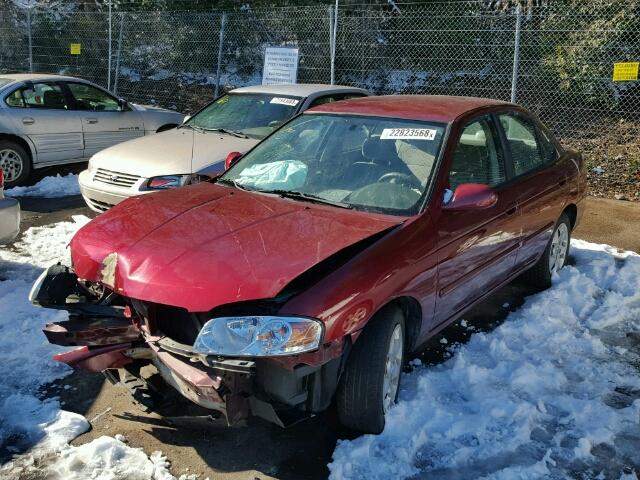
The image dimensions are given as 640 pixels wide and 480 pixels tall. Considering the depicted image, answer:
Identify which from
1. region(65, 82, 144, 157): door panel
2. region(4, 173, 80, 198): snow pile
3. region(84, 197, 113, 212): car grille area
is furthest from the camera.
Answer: region(65, 82, 144, 157): door panel

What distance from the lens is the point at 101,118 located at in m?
9.31

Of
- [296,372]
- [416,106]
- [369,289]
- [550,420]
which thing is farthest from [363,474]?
[416,106]

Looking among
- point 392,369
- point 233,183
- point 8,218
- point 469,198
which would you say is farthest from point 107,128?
point 392,369

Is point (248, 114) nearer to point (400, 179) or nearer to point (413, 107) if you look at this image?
point (413, 107)

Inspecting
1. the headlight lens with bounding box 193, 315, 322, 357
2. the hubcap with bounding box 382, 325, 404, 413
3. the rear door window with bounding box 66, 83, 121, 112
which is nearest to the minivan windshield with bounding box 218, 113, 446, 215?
the hubcap with bounding box 382, 325, 404, 413

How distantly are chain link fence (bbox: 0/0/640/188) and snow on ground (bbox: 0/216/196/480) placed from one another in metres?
6.98

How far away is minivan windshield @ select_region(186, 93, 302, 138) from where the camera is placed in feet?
23.5

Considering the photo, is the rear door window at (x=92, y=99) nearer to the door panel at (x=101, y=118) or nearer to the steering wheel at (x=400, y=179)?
the door panel at (x=101, y=118)

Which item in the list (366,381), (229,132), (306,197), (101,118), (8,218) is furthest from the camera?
(101,118)

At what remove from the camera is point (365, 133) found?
4.18 metres

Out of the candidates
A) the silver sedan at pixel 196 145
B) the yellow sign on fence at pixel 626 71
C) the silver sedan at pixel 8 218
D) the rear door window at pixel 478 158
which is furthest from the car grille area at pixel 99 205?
the yellow sign on fence at pixel 626 71

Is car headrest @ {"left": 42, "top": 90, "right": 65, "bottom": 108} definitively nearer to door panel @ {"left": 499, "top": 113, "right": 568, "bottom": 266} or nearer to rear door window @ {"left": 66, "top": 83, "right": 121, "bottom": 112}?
rear door window @ {"left": 66, "top": 83, "right": 121, "bottom": 112}

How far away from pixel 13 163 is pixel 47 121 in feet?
2.48

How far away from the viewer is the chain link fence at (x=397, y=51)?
10.6 m
